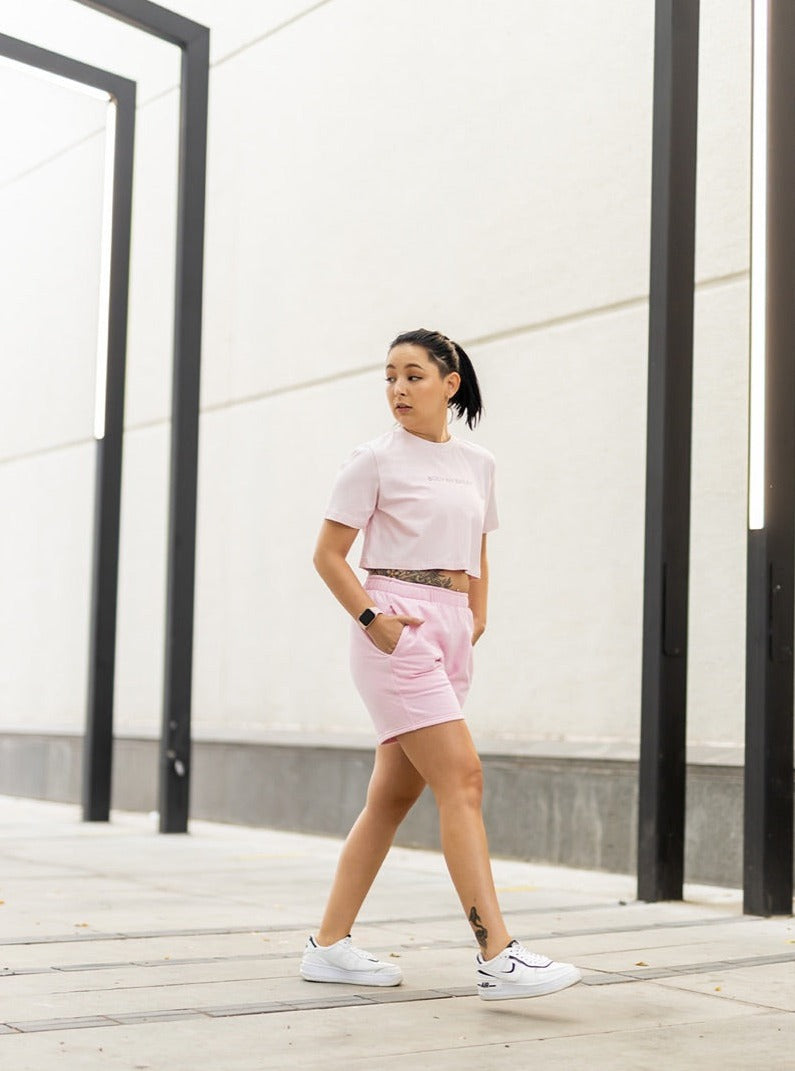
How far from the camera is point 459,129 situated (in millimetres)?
8539

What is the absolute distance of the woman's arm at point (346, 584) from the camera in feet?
12.0

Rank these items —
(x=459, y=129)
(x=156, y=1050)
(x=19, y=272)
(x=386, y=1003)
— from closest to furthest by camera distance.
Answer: (x=156, y=1050), (x=386, y=1003), (x=459, y=129), (x=19, y=272)

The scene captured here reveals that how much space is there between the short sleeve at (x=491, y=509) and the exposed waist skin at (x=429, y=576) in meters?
0.26

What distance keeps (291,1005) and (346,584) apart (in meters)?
1.07

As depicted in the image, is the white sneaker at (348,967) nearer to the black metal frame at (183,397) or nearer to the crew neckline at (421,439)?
the crew neckline at (421,439)

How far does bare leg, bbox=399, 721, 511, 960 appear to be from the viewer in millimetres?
3518

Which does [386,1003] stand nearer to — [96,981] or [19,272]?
[96,981]

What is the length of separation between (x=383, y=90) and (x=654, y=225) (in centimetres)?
378

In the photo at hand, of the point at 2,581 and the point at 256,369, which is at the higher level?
the point at 256,369

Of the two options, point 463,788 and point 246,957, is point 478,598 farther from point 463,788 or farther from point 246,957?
point 246,957

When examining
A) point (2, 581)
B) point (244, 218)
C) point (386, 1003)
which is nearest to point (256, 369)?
point (244, 218)

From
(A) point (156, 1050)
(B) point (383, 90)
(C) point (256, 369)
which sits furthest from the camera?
(C) point (256, 369)

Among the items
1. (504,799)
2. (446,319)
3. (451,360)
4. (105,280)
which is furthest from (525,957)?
(105,280)

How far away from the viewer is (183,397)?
8.91m
